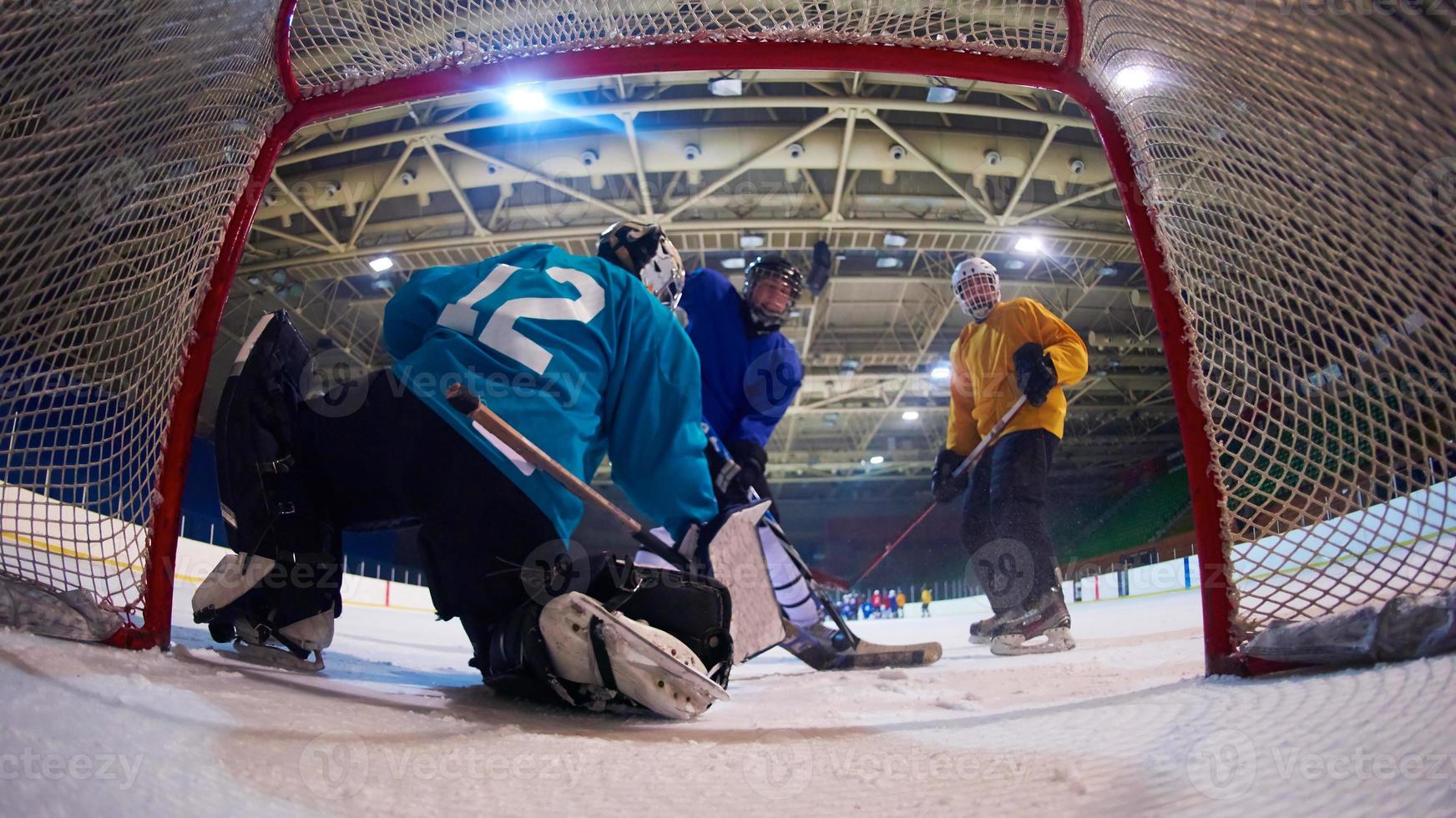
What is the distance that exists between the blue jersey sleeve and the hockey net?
63cm

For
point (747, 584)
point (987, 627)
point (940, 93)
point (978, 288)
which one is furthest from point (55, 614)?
point (940, 93)

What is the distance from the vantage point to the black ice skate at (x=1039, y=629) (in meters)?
2.24

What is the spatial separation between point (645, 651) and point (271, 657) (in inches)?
29.1

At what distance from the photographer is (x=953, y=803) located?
0.65 metres

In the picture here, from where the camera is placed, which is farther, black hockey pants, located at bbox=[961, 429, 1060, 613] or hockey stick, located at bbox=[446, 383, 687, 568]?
black hockey pants, located at bbox=[961, 429, 1060, 613]

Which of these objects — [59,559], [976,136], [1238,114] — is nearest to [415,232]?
[976,136]

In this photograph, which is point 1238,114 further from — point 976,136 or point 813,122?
point 976,136

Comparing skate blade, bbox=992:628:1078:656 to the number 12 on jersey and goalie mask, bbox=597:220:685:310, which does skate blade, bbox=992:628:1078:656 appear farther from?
the number 12 on jersey

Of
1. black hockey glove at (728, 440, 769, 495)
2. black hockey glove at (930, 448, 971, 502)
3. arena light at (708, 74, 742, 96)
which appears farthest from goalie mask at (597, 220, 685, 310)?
arena light at (708, 74, 742, 96)

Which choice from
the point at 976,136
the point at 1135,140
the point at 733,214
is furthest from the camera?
the point at 733,214

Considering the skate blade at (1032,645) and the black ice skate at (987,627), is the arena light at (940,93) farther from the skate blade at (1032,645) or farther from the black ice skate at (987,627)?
the skate blade at (1032,645)

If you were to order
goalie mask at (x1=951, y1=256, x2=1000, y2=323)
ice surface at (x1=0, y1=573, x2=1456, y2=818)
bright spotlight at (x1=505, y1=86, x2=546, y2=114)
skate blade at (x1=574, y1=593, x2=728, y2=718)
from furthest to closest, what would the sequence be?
bright spotlight at (x1=505, y1=86, x2=546, y2=114) → goalie mask at (x1=951, y1=256, x2=1000, y2=323) → skate blade at (x1=574, y1=593, x2=728, y2=718) → ice surface at (x1=0, y1=573, x2=1456, y2=818)

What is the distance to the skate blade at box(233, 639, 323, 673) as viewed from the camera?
1.29m

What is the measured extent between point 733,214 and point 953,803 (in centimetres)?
760
